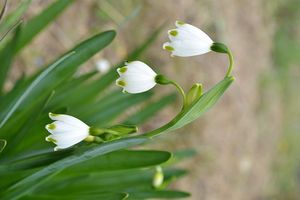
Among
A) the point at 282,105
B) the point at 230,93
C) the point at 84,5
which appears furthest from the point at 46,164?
the point at 282,105

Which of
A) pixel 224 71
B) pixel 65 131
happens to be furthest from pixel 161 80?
pixel 224 71

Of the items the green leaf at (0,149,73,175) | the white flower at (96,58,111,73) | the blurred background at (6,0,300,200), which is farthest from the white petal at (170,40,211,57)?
the white flower at (96,58,111,73)

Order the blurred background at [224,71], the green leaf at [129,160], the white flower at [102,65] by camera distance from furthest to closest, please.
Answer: the blurred background at [224,71]
the white flower at [102,65]
the green leaf at [129,160]

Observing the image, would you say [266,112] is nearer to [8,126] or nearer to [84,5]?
[84,5]

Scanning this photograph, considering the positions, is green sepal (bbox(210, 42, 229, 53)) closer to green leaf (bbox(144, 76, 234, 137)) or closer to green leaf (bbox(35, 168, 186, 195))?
green leaf (bbox(144, 76, 234, 137))

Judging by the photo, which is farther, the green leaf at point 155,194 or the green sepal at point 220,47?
the green leaf at point 155,194

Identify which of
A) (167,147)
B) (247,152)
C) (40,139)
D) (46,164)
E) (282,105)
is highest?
(282,105)

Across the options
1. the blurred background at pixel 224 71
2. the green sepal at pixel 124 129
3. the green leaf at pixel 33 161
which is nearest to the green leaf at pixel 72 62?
the green leaf at pixel 33 161

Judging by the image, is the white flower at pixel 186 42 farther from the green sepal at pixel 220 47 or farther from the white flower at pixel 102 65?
the white flower at pixel 102 65
